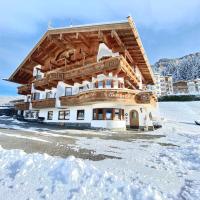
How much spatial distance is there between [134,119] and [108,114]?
4.31m

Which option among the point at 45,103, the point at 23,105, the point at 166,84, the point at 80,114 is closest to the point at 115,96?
the point at 80,114

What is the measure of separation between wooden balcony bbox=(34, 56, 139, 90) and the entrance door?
343cm

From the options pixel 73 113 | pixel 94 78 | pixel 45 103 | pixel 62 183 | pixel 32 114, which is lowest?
pixel 62 183

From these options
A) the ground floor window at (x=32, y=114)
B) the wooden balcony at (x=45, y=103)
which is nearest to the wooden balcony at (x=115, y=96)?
the wooden balcony at (x=45, y=103)

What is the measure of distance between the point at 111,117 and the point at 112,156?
1255 cm

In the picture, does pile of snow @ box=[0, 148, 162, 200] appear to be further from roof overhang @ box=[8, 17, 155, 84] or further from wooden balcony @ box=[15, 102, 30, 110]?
wooden balcony @ box=[15, 102, 30, 110]

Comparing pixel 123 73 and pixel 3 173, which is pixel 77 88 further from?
pixel 3 173

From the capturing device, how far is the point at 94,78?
21344mm

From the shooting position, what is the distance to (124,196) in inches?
162

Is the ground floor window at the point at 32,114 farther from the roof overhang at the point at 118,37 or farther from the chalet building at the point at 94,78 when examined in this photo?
the roof overhang at the point at 118,37

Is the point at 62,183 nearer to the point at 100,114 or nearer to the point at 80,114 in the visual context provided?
the point at 100,114

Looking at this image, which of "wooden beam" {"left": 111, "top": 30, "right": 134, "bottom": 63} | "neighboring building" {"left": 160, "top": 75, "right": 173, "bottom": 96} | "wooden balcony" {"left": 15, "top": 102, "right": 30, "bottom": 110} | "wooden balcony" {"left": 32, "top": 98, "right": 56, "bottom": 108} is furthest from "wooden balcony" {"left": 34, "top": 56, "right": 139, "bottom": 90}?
"neighboring building" {"left": 160, "top": 75, "right": 173, "bottom": 96}

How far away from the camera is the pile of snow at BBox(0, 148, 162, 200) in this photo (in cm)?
421

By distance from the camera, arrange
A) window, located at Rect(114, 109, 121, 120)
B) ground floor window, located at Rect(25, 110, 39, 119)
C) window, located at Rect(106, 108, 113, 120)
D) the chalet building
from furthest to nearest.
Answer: ground floor window, located at Rect(25, 110, 39, 119), window, located at Rect(114, 109, 121, 120), window, located at Rect(106, 108, 113, 120), the chalet building
